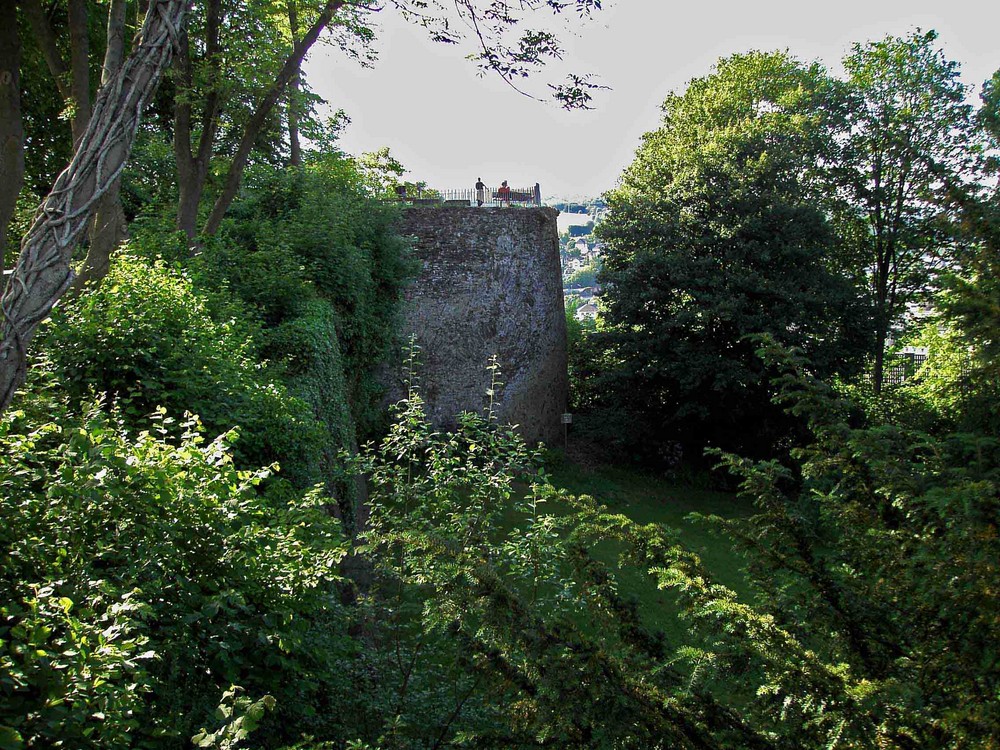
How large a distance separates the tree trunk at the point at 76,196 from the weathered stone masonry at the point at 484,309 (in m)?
17.5

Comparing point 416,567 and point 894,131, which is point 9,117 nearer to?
point 416,567

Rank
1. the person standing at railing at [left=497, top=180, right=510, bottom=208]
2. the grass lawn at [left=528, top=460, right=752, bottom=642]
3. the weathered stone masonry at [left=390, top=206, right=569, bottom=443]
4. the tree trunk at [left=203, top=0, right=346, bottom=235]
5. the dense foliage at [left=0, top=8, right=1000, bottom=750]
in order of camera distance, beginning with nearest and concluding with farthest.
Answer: the dense foliage at [left=0, top=8, right=1000, bottom=750], the tree trunk at [left=203, top=0, right=346, bottom=235], the grass lawn at [left=528, top=460, right=752, bottom=642], the weathered stone masonry at [left=390, top=206, right=569, bottom=443], the person standing at railing at [left=497, top=180, right=510, bottom=208]

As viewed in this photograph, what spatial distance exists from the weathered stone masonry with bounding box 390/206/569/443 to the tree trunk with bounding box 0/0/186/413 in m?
17.5

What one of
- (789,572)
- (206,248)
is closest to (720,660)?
(789,572)

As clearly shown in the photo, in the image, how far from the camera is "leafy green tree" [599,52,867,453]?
60.2 ft

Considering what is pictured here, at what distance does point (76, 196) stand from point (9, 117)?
8.97 meters

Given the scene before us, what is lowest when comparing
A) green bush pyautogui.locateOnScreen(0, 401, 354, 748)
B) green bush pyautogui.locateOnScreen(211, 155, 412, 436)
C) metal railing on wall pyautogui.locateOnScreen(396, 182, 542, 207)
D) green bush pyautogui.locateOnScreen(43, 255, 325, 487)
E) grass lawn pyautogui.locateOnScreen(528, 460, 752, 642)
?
grass lawn pyautogui.locateOnScreen(528, 460, 752, 642)

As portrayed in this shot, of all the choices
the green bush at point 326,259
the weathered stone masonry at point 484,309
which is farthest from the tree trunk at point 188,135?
the weathered stone masonry at point 484,309

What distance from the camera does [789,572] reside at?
10.1 ft

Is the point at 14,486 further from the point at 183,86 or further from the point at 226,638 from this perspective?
the point at 183,86

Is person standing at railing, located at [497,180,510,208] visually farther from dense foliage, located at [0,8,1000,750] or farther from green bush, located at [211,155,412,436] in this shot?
dense foliage, located at [0,8,1000,750]

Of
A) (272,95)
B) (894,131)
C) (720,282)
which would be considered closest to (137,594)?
(272,95)

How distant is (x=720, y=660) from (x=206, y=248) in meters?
7.87

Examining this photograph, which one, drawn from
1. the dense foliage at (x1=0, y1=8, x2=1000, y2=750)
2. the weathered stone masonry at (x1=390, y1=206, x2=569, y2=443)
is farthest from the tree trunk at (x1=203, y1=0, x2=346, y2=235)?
the weathered stone masonry at (x1=390, y1=206, x2=569, y2=443)
